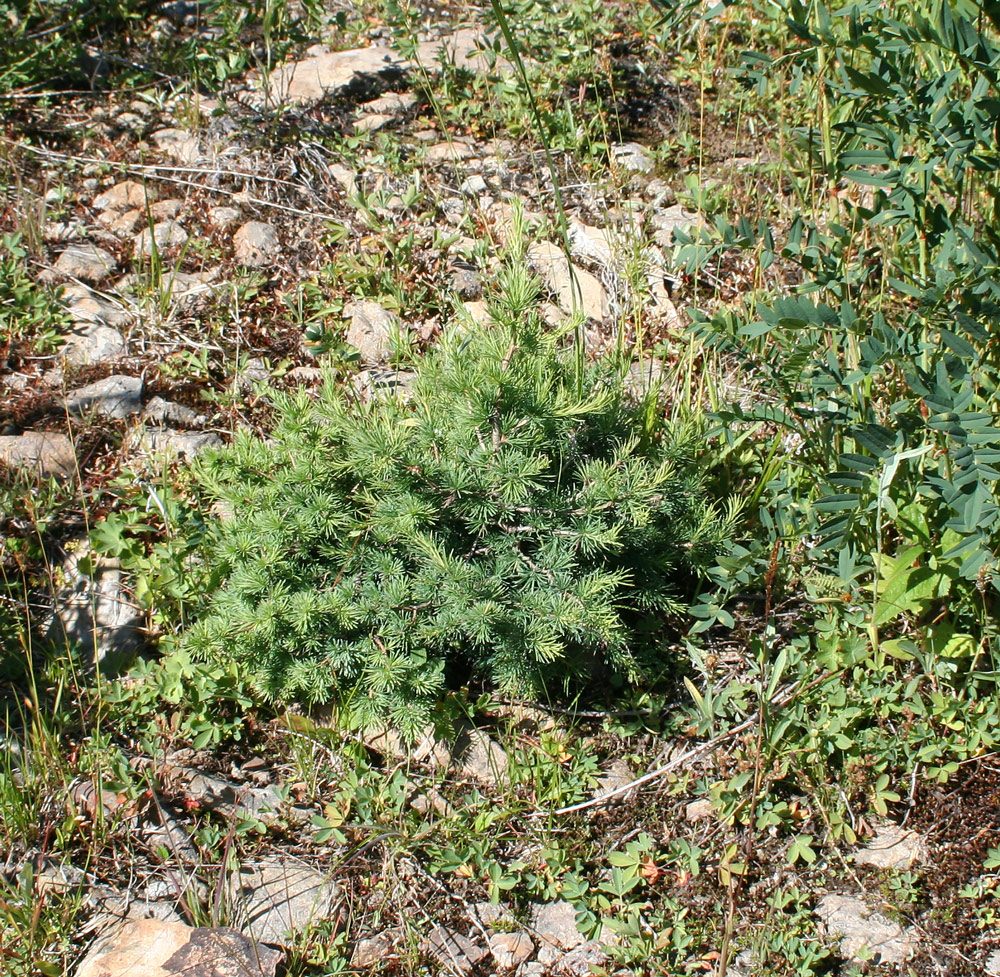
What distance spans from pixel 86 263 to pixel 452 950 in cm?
334

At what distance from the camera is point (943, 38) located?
7.03ft

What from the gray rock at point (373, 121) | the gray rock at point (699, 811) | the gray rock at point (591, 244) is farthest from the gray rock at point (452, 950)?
the gray rock at point (373, 121)

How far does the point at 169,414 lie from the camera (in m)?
3.73

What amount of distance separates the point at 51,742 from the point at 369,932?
1.08m

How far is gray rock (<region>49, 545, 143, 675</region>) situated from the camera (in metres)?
3.10

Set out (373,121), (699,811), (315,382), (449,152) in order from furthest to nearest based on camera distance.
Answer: (373,121) → (449,152) → (315,382) → (699,811)

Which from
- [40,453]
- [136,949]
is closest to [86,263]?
[40,453]

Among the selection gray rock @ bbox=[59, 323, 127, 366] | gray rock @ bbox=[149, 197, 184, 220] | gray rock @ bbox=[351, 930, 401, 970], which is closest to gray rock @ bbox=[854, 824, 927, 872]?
gray rock @ bbox=[351, 930, 401, 970]

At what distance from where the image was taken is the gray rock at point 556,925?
253 centimetres

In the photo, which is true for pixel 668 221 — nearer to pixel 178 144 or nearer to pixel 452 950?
pixel 178 144

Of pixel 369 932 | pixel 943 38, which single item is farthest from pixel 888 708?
pixel 943 38

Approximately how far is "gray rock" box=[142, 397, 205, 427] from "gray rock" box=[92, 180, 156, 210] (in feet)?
4.35

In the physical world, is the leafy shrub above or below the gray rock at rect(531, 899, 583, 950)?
above

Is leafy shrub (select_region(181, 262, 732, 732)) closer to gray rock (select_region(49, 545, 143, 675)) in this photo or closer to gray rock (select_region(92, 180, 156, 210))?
gray rock (select_region(49, 545, 143, 675))
